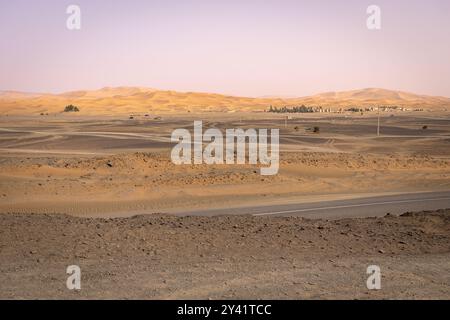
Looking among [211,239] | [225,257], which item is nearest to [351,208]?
[211,239]

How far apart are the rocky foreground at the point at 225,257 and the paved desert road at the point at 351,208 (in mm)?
2953

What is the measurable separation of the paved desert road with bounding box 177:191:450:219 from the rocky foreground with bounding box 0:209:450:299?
2.95 m

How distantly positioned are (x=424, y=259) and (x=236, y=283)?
3.52 metres

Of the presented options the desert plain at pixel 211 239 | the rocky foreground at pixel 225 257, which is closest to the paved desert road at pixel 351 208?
the desert plain at pixel 211 239

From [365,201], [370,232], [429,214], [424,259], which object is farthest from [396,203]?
[424,259]

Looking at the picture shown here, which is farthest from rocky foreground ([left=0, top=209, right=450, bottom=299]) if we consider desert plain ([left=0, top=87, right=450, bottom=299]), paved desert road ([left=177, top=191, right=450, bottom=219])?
paved desert road ([left=177, top=191, right=450, bottom=219])

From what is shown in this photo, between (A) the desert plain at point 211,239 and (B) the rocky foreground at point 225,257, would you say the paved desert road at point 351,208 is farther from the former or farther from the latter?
(B) the rocky foreground at point 225,257

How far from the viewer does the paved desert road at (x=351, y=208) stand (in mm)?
15188

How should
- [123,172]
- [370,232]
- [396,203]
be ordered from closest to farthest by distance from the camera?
1. [370,232]
2. [396,203]
3. [123,172]

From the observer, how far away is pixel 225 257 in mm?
8672

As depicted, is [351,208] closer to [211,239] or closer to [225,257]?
[211,239]

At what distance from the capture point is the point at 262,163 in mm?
26609

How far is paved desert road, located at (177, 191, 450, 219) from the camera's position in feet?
49.8
